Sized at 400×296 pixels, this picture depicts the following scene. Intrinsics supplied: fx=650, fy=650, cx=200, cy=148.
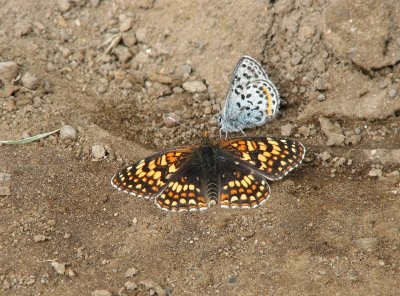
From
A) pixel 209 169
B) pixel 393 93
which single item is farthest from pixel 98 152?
pixel 393 93

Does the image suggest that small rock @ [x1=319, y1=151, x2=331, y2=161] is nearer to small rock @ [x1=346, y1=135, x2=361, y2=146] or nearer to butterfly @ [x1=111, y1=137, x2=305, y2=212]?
Answer: small rock @ [x1=346, y1=135, x2=361, y2=146]

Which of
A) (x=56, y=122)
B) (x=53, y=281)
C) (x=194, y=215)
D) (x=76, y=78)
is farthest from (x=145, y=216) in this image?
(x=76, y=78)

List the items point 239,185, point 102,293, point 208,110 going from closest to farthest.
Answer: point 102,293 < point 239,185 < point 208,110

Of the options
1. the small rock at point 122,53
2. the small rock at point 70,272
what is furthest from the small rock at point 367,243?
the small rock at point 122,53

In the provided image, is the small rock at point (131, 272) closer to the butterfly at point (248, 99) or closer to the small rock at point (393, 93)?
the butterfly at point (248, 99)

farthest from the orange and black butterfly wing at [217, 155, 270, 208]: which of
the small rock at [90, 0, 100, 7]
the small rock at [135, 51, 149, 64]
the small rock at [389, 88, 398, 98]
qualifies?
the small rock at [90, 0, 100, 7]

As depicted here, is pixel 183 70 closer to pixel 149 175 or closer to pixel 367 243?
Result: pixel 149 175

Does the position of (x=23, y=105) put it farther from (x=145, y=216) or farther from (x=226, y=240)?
(x=226, y=240)
